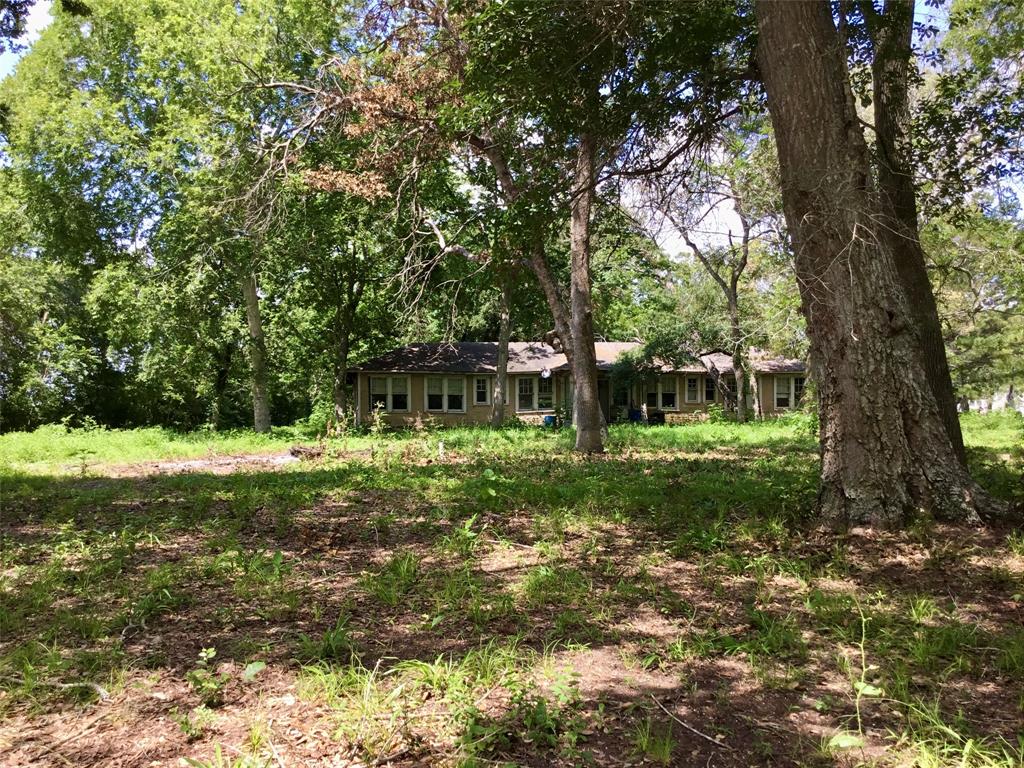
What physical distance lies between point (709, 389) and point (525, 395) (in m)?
9.11

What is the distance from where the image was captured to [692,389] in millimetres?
30828

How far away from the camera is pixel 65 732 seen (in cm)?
270

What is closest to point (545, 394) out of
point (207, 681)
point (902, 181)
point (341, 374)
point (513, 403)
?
point (513, 403)

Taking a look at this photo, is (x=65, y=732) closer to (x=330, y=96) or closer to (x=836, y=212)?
(x=836, y=212)

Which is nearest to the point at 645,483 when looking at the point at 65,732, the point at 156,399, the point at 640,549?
the point at 640,549

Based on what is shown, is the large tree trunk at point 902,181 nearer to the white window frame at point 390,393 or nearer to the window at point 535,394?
the white window frame at point 390,393

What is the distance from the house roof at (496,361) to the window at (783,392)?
83cm

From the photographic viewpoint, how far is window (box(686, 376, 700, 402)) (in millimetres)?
30688

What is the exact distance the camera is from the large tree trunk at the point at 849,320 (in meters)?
5.25

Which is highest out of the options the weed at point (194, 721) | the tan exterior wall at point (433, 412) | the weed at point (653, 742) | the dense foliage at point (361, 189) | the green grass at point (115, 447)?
the dense foliage at point (361, 189)

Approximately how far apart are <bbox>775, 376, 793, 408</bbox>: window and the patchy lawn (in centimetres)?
2592

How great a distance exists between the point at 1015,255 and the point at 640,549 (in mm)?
14638

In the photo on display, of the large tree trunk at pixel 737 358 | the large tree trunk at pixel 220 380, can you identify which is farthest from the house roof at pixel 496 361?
the large tree trunk at pixel 220 380

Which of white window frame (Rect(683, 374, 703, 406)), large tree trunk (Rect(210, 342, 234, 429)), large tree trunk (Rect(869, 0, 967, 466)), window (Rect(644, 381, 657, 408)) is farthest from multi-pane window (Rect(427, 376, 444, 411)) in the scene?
large tree trunk (Rect(869, 0, 967, 466))
